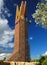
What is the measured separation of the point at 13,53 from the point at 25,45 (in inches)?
197

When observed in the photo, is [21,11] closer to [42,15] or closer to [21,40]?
[21,40]

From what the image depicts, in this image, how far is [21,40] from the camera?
66750 mm

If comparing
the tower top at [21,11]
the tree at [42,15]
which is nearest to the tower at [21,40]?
the tower top at [21,11]

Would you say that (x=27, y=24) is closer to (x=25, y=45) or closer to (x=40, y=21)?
(x=25, y=45)

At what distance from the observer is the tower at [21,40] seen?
64562 mm

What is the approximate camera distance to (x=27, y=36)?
67.6 m

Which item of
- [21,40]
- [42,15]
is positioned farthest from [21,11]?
[42,15]

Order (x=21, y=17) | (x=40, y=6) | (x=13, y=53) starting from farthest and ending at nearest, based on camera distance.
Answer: (x=21, y=17), (x=13, y=53), (x=40, y=6)

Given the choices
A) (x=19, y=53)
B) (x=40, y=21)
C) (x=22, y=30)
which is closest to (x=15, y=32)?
(x=22, y=30)

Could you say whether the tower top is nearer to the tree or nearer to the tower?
the tower

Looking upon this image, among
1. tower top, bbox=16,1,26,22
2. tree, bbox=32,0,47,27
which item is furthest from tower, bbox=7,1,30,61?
tree, bbox=32,0,47,27

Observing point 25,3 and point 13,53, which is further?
point 25,3

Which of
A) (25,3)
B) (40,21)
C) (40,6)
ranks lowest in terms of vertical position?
(40,21)

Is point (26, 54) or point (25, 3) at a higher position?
point (25, 3)
